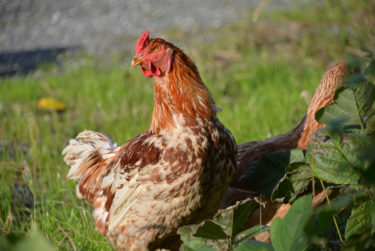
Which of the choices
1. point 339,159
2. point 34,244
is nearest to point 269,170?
point 339,159

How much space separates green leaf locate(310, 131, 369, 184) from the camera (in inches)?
65.0

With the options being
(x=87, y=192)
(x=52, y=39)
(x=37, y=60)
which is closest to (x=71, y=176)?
(x=87, y=192)

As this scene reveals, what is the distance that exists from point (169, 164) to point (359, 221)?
1247 mm

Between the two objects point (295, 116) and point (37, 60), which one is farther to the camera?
point (37, 60)

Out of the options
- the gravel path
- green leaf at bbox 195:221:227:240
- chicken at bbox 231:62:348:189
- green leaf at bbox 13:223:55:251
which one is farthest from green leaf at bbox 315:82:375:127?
the gravel path

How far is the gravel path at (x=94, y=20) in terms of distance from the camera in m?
10.1

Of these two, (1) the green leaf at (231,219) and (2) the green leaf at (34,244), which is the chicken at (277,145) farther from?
(2) the green leaf at (34,244)

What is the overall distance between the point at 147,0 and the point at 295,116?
9.26 metres

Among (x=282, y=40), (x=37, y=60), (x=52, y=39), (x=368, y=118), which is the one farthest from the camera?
(x=52, y=39)

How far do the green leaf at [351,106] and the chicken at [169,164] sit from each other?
99cm

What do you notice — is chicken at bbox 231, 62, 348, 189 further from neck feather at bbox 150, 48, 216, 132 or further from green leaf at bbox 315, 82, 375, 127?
green leaf at bbox 315, 82, 375, 127

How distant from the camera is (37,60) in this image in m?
9.02

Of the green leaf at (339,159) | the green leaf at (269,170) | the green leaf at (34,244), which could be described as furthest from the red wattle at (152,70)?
the green leaf at (34,244)

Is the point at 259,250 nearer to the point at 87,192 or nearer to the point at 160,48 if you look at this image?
the point at 160,48
